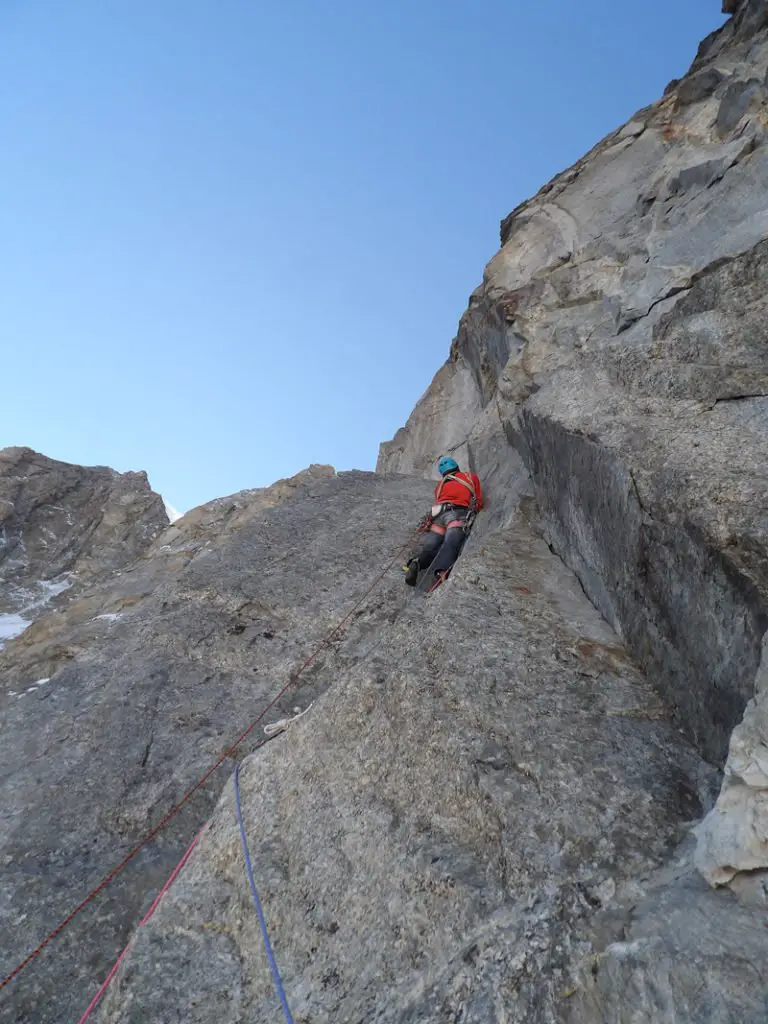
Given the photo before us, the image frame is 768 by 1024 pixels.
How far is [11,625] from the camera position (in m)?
15.4

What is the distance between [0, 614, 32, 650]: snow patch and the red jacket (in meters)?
10.3

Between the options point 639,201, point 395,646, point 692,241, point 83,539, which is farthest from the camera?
point 83,539

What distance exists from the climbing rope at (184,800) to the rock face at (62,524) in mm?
12486

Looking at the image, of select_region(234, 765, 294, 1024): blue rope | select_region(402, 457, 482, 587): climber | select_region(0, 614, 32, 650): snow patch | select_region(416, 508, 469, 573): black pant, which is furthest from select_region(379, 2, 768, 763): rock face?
select_region(0, 614, 32, 650): snow patch

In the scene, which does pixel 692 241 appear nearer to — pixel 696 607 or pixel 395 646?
pixel 696 607

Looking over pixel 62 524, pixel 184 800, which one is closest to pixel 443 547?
pixel 184 800

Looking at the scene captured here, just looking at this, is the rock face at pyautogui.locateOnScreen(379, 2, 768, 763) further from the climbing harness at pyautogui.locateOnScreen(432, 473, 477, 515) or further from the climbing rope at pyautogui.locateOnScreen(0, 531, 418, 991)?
the climbing rope at pyautogui.locateOnScreen(0, 531, 418, 991)

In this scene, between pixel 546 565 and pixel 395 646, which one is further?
pixel 546 565

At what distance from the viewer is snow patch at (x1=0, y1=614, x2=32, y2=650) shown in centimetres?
1449

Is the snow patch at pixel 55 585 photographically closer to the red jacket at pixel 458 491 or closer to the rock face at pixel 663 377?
the rock face at pixel 663 377

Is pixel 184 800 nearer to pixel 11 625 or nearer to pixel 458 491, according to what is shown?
pixel 458 491

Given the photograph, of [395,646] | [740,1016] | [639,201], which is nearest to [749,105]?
[639,201]

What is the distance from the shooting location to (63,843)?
545 cm

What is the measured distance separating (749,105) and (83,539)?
774 inches
